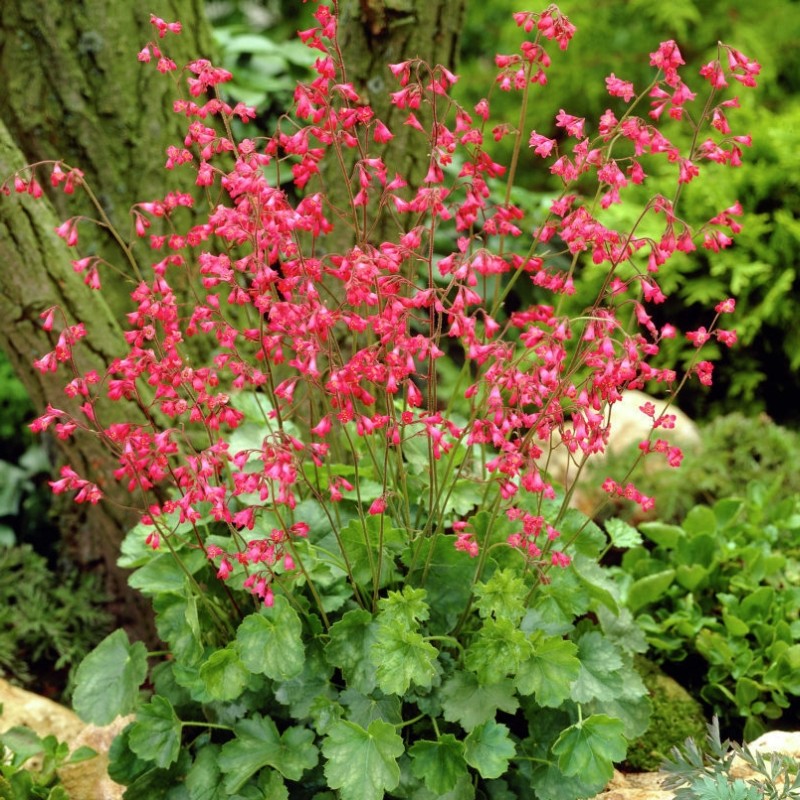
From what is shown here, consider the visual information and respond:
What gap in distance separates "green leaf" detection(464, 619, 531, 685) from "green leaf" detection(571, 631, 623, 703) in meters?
Result: 0.23

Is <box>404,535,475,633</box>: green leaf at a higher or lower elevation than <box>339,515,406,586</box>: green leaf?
lower

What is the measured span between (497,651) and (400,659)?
0.23 metres

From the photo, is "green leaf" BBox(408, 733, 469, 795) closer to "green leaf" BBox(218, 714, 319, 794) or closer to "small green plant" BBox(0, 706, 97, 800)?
"green leaf" BBox(218, 714, 319, 794)

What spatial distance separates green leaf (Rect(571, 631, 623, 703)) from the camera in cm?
224

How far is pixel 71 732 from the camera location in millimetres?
2932

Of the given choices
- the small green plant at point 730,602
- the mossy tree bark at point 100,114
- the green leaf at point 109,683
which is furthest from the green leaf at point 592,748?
the mossy tree bark at point 100,114

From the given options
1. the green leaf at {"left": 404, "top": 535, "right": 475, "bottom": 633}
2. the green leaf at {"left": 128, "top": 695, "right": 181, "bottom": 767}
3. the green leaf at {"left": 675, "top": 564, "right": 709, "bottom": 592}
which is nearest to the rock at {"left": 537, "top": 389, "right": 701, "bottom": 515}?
the green leaf at {"left": 675, "top": 564, "right": 709, "bottom": 592}

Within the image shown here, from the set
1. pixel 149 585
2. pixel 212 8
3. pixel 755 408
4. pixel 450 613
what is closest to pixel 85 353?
pixel 149 585

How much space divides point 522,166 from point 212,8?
2857 mm

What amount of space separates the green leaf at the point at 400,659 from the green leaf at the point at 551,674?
0.23m

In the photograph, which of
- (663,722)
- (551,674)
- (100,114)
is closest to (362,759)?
(551,674)

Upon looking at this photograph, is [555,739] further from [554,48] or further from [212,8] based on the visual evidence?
[212,8]

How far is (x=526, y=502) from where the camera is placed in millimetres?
2475

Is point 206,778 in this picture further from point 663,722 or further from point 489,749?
→ point 663,722
